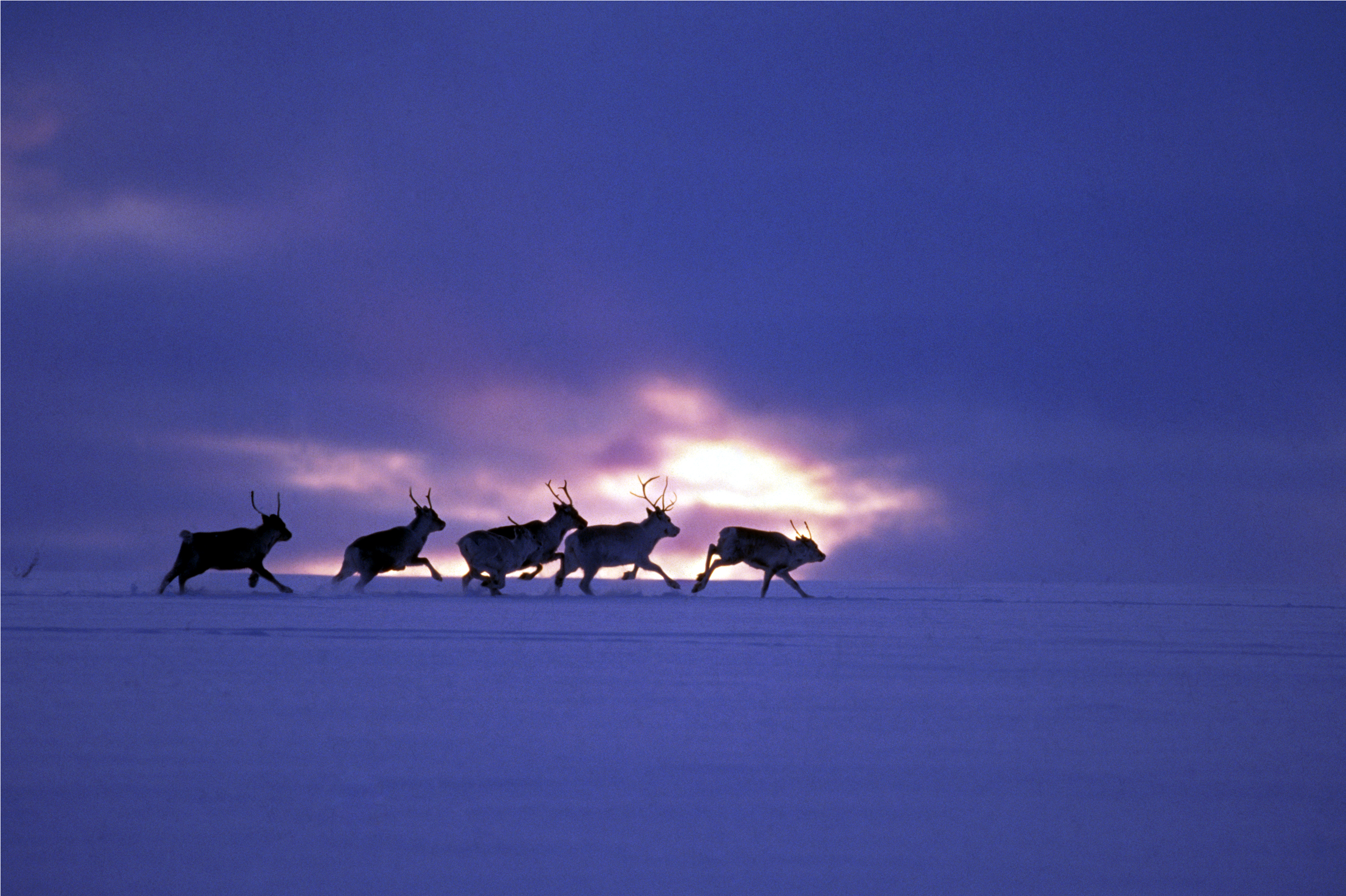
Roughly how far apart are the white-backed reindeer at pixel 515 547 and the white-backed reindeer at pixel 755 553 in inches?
85.9

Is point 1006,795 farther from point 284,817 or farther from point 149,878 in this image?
point 149,878

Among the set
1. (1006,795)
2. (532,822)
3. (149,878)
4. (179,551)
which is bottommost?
(149,878)

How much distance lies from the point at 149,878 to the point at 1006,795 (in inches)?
109

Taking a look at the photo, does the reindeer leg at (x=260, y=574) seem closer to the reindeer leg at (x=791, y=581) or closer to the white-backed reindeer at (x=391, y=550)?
the white-backed reindeer at (x=391, y=550)

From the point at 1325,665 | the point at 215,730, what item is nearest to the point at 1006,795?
the point at 215,730

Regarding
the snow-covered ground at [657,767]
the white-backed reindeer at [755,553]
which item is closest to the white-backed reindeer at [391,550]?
the white-backed reindeer at [755,553]

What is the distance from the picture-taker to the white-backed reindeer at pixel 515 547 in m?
17.3

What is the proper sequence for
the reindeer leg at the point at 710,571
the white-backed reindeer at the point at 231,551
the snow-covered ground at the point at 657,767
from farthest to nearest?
the reindeer leg at the point at 710,571, the white-backed reindeer at the point at 231,551, the snow-covered ground at the point at 657,767

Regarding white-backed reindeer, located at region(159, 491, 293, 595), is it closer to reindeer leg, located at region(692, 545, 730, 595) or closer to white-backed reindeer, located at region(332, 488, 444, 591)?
white-backed reindeer, located at region(332, 488, 444, 591)

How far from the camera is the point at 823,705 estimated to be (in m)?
6.04

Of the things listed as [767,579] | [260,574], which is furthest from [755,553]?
[260,574]

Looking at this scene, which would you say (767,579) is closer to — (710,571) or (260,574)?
(710,571)

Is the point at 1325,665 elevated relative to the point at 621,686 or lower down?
elevated

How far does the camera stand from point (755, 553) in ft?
59.7
